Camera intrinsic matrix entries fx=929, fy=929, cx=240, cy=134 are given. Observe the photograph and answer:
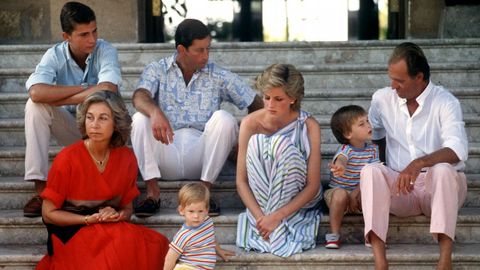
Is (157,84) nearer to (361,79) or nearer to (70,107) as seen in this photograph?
(70,107)

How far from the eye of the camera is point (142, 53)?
6473 mm

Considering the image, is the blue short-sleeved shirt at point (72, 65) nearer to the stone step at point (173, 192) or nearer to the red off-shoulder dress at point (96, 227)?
the stone step at point (173, 192)

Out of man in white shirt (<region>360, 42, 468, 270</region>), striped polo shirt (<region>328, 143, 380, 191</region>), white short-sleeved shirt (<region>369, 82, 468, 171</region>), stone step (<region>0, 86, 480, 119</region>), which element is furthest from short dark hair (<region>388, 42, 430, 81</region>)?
stone step (<region>0, 86, 480, 119</region>)

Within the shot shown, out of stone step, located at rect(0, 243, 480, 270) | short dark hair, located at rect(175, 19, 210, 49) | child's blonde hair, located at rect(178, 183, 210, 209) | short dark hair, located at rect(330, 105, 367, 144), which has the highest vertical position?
short dark hair, located at rect(175, 19, 210, 49)

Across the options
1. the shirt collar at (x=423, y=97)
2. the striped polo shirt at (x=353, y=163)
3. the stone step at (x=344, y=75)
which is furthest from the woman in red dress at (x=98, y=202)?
the stone step at (x=344, y=75)

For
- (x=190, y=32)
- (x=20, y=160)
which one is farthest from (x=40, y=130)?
(x=190, y=32)

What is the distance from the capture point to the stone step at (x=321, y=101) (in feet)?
19.0

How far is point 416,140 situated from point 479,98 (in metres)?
1.26

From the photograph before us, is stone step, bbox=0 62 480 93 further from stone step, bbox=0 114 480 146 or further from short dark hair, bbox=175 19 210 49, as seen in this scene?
short dark hair, bbox=175 19 210 49

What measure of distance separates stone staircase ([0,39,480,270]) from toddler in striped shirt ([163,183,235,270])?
241mm

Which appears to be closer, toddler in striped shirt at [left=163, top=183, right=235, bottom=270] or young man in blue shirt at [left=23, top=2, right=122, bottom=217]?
toddler in striped shirt at [left=163, top=183, right=235, bottom=270]

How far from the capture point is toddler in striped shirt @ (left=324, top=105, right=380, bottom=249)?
15.0 feet

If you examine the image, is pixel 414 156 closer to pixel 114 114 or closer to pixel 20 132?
pixel 114 114

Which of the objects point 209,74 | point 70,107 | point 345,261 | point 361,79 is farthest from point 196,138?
point 361,79
